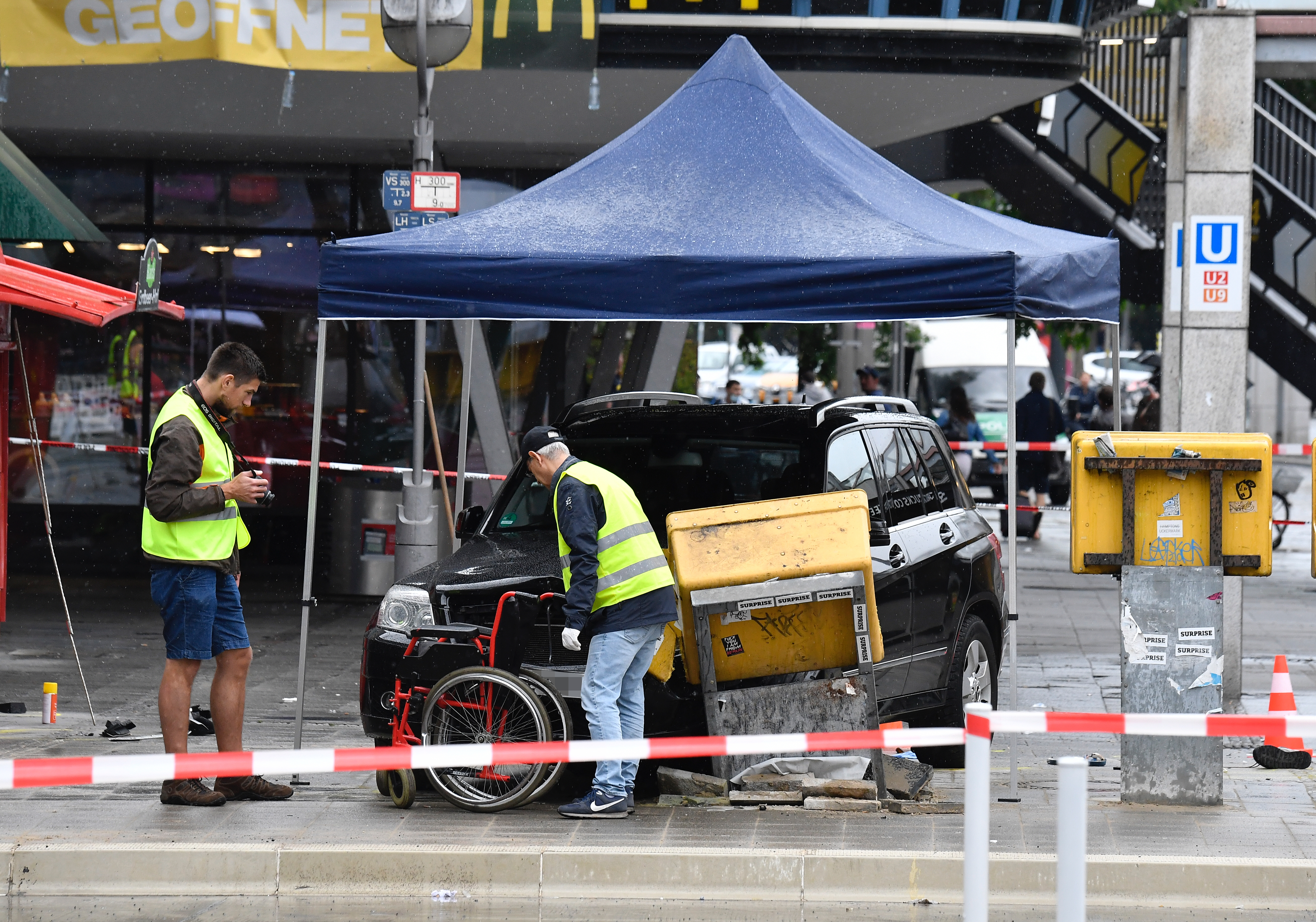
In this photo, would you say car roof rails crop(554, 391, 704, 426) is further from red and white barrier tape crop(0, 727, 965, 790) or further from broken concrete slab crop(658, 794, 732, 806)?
red and white barrier tape crop(0, 727, 965, 790)

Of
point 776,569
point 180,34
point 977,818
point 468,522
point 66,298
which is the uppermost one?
point 180,34

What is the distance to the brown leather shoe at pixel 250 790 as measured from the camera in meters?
6.95

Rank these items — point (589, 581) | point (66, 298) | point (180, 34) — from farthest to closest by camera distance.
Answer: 1. point (180, 34)
2. point (66, 298)
3. point (589, 581)

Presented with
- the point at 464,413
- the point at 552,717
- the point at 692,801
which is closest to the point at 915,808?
the point at 692,801

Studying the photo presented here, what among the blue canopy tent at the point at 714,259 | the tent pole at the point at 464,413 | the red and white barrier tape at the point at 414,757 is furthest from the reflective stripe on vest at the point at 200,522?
the tent pole at the point at 464,413

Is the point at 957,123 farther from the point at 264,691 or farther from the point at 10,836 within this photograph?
the point at 10,836

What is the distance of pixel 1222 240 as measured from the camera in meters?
9.45

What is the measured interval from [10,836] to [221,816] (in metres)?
0.83

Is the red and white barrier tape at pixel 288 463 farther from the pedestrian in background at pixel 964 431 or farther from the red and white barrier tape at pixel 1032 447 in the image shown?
the pedestrian in background at pixel 964 431

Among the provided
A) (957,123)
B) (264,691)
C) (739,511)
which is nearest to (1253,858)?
(739,511)

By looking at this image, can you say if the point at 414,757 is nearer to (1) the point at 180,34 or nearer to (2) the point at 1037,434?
(1) the point at 180,34

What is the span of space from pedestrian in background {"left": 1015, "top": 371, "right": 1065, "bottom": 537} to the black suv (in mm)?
11410

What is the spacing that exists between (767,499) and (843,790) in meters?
1.54

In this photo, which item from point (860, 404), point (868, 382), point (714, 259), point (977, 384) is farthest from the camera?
point (977, 384)
